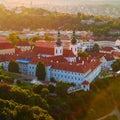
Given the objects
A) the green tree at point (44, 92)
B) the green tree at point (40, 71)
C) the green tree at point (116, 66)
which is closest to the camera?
the green tree at point (44, 92)

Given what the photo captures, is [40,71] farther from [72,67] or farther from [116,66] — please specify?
[116,66]

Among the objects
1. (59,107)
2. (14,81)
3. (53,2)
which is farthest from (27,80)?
(53,2)

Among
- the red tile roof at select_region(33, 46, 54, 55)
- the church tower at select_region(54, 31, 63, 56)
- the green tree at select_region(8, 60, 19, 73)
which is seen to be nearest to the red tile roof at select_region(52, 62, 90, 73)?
the green tree at select_region(8, 60, 19, 73)

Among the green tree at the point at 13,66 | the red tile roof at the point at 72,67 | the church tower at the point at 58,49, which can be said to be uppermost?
the church tower at the point at 58,49

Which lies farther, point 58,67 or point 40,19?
point 40,19

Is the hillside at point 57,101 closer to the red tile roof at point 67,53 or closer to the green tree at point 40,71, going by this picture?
the green tree at point 40,71

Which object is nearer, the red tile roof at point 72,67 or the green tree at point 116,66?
the red tile roof at point 72,67

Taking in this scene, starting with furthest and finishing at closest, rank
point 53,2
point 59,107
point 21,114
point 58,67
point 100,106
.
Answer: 1. point 53,2
2. point 58,67
3. point 100,106
4. point 59,107
5. point 21,114

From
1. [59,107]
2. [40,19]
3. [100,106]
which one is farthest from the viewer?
[40,19]

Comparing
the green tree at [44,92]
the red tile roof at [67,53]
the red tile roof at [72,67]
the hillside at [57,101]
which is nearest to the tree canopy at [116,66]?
the hillside at [57,101]

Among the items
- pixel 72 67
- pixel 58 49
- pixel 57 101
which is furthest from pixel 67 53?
pixel 57 101

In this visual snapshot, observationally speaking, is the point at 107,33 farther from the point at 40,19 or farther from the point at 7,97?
the point at 7,97
